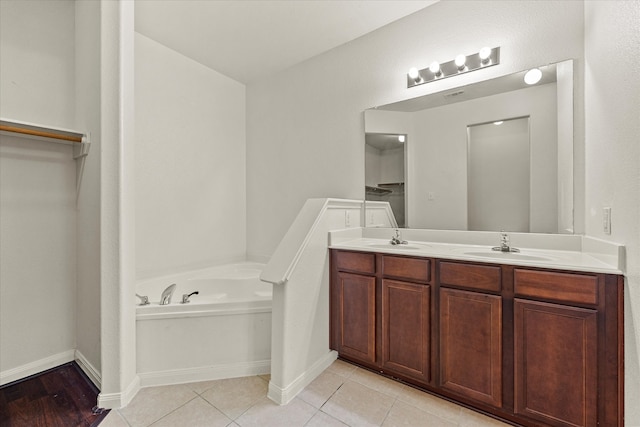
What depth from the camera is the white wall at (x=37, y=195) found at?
1755 mm

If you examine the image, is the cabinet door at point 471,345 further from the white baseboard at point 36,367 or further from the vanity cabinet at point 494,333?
the white baseboard at point 36,367

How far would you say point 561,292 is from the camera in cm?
124

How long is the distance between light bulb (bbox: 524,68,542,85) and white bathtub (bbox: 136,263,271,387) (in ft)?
7.71

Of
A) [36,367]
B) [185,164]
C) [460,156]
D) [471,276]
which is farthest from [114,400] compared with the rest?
[460,156]

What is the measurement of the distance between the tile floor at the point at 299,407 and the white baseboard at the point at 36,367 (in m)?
0.83

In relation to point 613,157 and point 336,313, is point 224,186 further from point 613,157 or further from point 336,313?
point 613,157

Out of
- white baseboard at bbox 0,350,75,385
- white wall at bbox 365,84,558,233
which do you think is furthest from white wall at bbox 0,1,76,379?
white wall at bbox 365,84,558,233

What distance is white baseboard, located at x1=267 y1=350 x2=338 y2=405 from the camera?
1.58m

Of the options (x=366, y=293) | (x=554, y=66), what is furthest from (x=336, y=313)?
(x=554, y=66)

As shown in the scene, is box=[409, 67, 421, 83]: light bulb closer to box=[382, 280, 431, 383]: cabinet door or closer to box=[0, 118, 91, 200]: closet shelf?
box=[382, 280, 431, 383]: cabinet door

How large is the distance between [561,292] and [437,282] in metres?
0.56

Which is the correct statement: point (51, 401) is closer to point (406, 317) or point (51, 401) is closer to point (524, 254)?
point (406, 317)

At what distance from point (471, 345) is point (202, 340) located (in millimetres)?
1704

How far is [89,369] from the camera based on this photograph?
1.80 m
